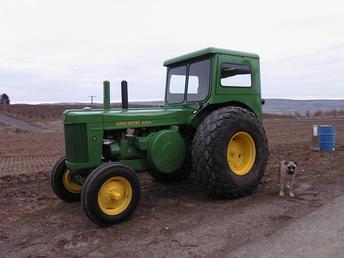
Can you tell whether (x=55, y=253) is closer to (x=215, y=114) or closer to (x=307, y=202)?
(x=215, y=114)

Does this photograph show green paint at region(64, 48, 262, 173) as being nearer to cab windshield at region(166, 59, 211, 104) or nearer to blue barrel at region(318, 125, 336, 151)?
cab windshield at region(166, 59, 211, 104)

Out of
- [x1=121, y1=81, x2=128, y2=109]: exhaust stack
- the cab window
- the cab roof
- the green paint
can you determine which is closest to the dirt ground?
the green paint

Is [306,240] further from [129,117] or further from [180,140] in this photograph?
[129,117]

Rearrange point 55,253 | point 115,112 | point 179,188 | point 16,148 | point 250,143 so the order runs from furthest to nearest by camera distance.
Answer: point 16,148, point 179,188, point 250,143, point 115,112, point 55,253

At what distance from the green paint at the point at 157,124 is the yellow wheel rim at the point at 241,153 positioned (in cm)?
64

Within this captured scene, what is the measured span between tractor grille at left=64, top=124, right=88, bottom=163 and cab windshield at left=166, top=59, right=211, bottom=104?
2.11 meters

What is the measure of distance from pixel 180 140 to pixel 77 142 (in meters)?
1.64

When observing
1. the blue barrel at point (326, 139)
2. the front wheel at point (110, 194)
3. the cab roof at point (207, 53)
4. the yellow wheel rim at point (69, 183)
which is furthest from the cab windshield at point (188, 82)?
the blue barrel at point (326, 139)

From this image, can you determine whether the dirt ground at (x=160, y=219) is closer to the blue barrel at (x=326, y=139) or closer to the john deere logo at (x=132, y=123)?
the john deere logo at (x=132, y=123)

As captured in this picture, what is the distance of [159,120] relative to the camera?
6.85 meters

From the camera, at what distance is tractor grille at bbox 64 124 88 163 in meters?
6.07

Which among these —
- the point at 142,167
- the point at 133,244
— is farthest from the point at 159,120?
the point at 133,244

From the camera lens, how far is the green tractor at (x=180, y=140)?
587 cm

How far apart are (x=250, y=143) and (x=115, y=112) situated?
2.27 metres
